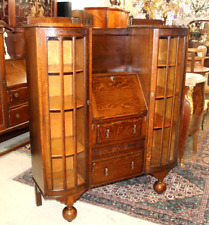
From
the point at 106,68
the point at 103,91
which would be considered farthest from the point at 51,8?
the point at 103,91

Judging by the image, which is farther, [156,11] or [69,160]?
[156,11]

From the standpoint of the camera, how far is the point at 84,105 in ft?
6.50

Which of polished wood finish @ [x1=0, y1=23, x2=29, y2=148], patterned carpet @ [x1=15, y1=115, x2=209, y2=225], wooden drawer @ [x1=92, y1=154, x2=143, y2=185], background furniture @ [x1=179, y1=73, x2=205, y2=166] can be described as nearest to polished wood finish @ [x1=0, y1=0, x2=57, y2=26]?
polished wood finish @ [x1=0, y1=23, x2=29, y2=148]

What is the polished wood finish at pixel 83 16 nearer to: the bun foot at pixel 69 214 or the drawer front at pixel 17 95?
the drawer front at pixel 17 95

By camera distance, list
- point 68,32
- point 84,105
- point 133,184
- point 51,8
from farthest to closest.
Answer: point 51,8 < point 133,184 < point 84,105 < point 68,32

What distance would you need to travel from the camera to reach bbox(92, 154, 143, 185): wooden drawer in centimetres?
223

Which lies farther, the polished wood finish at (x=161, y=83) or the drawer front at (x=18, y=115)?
the drawer front at (x=18, y=115)

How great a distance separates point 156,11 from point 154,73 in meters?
2.56

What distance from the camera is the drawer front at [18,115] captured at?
3.44 metres

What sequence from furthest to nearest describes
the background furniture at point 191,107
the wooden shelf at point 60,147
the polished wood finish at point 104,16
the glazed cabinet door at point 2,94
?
the glazed cabinet door at point 2,94, the background furniture at point 191,107, the polished wood finish at point 104,16, the wooden shelf at point 60,147

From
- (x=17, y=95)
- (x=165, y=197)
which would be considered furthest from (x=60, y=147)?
(x=17, y=95)

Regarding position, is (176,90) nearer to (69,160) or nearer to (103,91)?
(103,91)

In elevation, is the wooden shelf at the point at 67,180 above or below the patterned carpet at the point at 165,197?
above

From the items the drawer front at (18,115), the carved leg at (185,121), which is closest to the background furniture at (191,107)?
the carved leg at (185,121)
